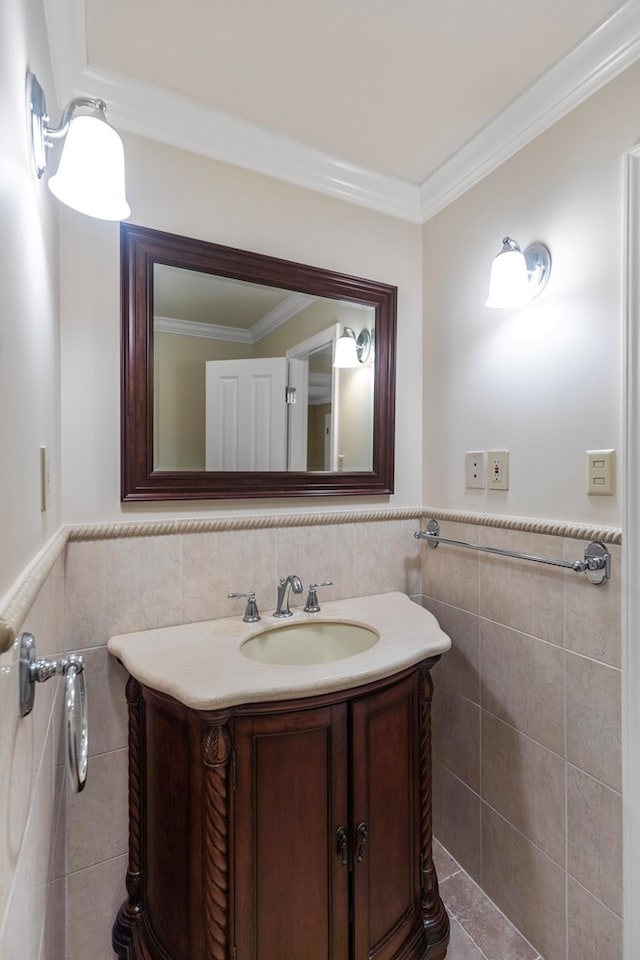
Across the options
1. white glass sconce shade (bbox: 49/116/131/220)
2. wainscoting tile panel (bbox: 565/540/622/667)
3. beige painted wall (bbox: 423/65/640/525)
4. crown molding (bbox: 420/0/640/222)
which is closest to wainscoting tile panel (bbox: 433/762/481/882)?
wainscoting tile panel (bbox: 565/540/622/667)

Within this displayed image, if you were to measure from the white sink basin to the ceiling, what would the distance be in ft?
4.78

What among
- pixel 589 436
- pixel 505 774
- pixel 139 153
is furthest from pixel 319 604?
pixel 139 153

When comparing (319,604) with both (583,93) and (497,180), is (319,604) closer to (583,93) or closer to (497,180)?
(497,180)

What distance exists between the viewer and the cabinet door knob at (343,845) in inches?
40.3

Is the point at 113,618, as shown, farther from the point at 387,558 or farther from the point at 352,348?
the point at 352,348

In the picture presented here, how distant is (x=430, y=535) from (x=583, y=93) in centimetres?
132

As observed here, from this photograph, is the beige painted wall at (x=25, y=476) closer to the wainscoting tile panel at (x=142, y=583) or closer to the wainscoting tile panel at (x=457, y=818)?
the wainscoting tile panel at (x=142, y=583)

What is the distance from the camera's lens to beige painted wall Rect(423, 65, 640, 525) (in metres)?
1.09

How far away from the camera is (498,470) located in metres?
1.40

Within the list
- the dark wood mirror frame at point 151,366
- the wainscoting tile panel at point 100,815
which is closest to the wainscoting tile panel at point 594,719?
the dark wood mirror frame at point 151,366

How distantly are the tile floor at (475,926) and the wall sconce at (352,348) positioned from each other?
Result: 1767mm

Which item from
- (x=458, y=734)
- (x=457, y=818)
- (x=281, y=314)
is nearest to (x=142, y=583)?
(x=281, y=314)

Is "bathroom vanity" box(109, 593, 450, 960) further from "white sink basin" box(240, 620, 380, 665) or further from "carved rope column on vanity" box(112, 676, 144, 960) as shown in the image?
"white sink basin" box(240, 620, 380, 665)

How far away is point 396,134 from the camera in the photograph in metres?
1.40
